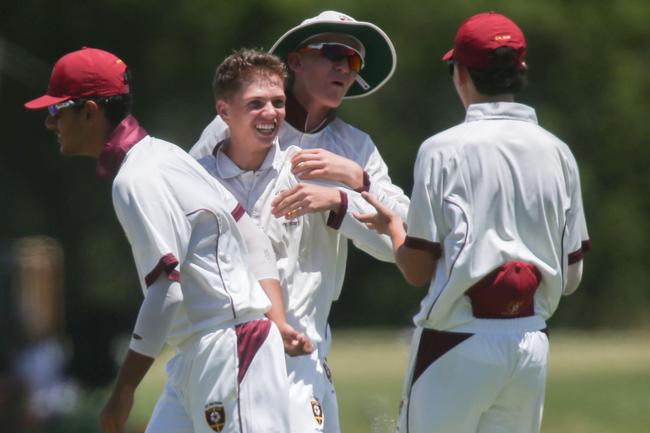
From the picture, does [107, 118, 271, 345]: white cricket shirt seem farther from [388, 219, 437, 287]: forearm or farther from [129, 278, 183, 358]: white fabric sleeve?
[388, 219, 437, 287]: forearm

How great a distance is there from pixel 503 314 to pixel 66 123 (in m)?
1.63

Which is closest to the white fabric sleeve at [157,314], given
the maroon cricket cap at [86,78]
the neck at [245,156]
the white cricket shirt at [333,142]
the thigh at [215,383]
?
the thigh at [215,383]

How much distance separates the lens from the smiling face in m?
5.62

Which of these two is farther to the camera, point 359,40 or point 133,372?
point 359,40

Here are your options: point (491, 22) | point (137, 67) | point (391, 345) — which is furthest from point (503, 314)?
point (137, 67)

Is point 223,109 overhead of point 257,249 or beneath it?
overhead

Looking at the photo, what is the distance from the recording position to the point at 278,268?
5734 millimetres

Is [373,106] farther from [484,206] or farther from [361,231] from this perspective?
[484,206]

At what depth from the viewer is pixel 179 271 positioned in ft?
16.1

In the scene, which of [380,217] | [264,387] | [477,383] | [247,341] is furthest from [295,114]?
[477,383]

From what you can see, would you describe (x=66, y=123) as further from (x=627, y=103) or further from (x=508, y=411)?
(x=627, y=103)

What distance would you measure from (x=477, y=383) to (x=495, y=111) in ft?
2.99

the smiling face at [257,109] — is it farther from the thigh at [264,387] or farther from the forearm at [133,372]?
the forearm at [133,372]

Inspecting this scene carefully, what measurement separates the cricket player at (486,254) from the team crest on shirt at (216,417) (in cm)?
60
